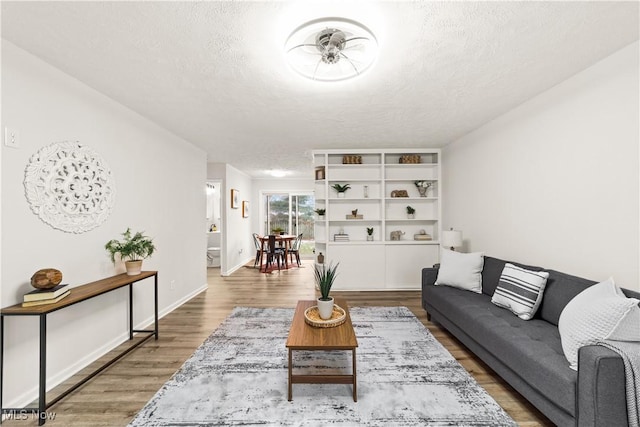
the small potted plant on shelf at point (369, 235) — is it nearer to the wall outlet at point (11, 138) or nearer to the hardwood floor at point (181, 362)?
Answer: the hardwood floor at point (181, 362)

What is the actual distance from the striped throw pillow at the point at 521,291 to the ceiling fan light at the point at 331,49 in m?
2.25

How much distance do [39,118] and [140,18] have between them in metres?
1.21

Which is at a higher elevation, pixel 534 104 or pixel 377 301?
pixel 534 104

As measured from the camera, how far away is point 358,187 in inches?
208

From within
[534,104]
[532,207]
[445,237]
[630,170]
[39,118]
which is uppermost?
[534,104]

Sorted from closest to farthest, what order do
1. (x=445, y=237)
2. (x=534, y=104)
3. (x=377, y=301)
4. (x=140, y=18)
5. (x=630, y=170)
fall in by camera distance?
(x=140, y=18), (x=630, y=170), (x=534, y=104), (x=445, y=237), (x=377, y=301)

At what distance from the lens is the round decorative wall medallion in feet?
6.84

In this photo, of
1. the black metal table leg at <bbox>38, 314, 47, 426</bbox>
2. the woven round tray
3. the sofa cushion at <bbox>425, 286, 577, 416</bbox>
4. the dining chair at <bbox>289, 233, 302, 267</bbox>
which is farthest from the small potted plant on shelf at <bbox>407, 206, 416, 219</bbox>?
the black metal table leg at <bbox>38, 314, 47, 426</bbox>

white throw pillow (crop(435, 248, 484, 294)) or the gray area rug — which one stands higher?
white throw pillow (crop(435, 248, 484, 294))

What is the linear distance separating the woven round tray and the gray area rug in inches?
17.3

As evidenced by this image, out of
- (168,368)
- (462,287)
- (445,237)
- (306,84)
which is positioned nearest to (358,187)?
(445,237)

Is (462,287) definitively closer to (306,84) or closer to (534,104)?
(534,104)

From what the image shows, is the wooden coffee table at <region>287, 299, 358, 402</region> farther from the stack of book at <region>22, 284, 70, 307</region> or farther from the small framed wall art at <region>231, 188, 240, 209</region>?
the small framed wall art at <region>231, 188, 240, 209</region>

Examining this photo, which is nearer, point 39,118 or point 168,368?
point 39,118
